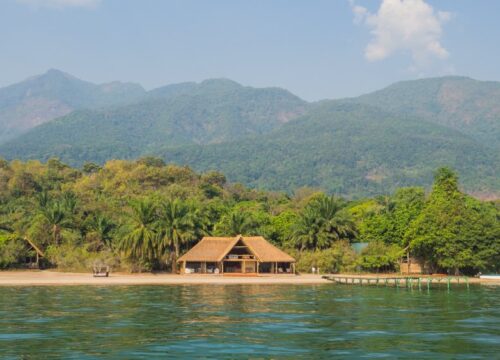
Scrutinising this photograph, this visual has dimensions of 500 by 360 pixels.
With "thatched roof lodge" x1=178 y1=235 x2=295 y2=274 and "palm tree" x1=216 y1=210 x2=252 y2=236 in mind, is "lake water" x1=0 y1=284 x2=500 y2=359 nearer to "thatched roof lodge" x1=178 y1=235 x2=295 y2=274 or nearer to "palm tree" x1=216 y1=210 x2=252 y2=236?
"thatched roof lodge" x1=178 y1=235 x2=295 y2=274

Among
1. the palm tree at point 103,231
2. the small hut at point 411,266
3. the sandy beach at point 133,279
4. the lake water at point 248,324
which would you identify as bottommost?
the lake water at point 248,324

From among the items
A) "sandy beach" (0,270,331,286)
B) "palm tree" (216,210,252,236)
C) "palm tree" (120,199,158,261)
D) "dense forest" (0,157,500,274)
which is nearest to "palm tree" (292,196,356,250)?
"dense forest" (0,157,500,274)

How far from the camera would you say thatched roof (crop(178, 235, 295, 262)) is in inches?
2904

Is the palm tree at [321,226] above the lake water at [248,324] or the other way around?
above

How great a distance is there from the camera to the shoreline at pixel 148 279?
6531 cm

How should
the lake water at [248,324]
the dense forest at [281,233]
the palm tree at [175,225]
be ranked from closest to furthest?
the lake water at [248,324] < the dense forest at [281,233] < the palm tree at [175,225]

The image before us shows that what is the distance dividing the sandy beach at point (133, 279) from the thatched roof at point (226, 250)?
2.09 m

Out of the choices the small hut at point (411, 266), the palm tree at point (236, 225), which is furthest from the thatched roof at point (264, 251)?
the small hut at point (411, 266)

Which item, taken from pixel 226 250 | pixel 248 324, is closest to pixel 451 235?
pixel 226 250

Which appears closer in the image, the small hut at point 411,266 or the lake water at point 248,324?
the lake water at point 248,324

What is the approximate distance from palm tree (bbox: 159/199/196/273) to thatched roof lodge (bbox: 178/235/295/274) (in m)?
1.65

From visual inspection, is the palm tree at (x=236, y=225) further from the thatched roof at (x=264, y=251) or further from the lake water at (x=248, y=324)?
the lake water at (x=248, y=324)

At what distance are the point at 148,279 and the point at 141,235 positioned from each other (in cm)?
603

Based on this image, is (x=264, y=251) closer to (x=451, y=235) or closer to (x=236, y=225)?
(x=236, y=225)
